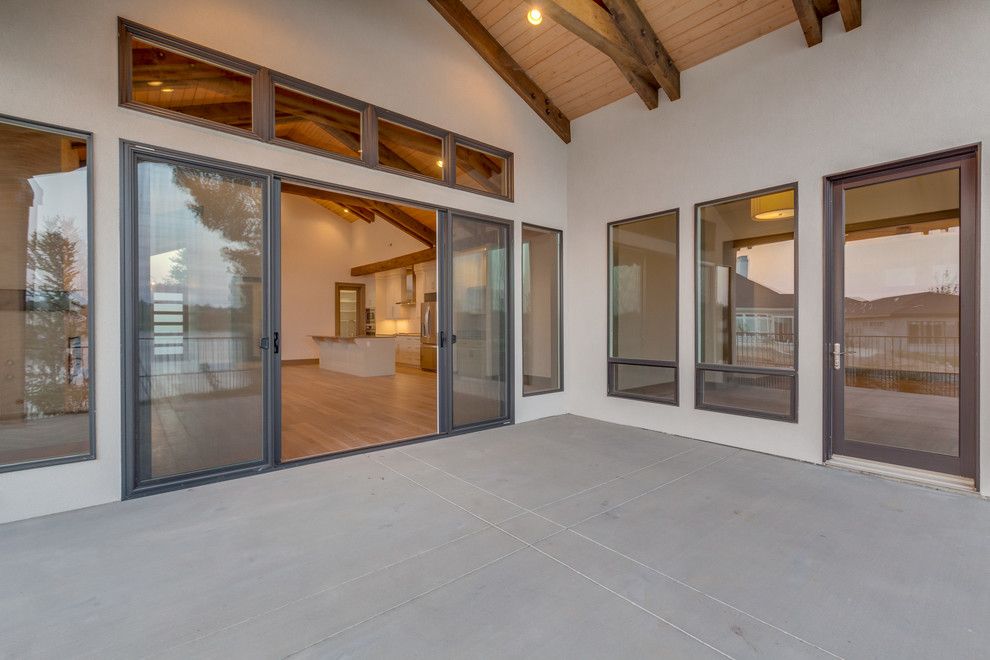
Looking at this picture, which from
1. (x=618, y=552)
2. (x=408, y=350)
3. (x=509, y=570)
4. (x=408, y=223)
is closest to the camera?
(x=509, y=570)

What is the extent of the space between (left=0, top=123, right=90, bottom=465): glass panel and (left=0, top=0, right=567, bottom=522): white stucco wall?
10cm

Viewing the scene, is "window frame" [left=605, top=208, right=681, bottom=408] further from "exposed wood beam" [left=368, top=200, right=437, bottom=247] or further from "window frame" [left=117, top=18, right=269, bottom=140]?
"exposed wood beam" [left=368, top=200, right=437, bottom=247]

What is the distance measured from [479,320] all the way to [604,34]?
302 centimetres

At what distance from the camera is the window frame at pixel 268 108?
2998 millimetres

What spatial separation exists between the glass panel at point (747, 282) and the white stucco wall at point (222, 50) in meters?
2.08

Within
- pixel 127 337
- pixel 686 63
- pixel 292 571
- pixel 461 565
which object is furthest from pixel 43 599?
pixel 686 63

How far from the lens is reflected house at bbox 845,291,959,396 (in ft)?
10.8

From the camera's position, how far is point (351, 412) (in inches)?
225

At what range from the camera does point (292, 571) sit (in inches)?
83.3

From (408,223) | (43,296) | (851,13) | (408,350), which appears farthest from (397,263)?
(851,13)

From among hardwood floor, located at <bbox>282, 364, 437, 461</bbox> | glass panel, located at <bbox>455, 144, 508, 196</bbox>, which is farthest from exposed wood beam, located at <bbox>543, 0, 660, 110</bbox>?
hardwood floor, located at <bbox>282, 364, 437, 461</bbox>

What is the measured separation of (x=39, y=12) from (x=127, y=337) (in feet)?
6.79

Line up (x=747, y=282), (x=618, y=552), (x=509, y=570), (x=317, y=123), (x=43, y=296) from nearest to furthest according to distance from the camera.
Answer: (x=509, y=570), (x=618, y=552), (x=43, y=296), (x=317, y=123), (x=747, y=282)

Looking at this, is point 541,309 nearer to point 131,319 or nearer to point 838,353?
point 838,353
